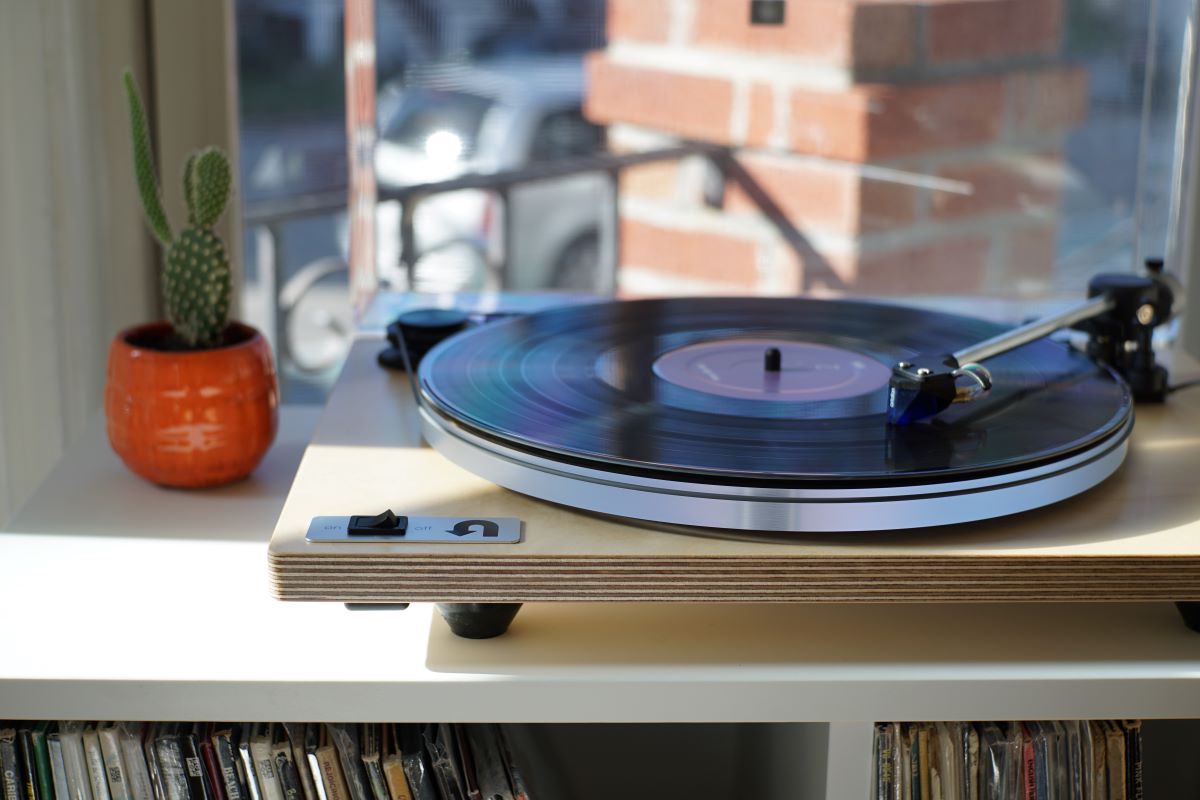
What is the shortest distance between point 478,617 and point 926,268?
87cm

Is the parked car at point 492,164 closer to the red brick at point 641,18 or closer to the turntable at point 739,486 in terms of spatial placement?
the red brick at point 641,18

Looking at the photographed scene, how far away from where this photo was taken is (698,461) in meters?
0.79

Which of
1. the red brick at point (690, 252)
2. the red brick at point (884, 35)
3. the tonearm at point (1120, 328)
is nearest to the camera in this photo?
the tonearm at point (1120, 328)

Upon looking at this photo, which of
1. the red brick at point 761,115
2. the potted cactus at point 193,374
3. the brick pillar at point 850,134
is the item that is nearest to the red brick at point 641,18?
the brick pillar at point 850,134

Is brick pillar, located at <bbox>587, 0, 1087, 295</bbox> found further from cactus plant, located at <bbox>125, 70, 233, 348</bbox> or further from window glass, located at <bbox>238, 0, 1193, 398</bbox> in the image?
cactus plant, located at <bbox>125, 70, 233, 348</bbox>

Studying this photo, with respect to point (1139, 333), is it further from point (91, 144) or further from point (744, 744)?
point (91, 144)

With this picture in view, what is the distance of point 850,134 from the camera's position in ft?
4.80

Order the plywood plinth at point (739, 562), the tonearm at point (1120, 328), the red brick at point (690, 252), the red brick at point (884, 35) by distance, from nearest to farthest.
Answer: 1. the plywood plinth at point (739, 562)
2. the tonearm at point (1120, 328)
3. the red brick at point (884, 35)
4. the red brick at point (690, 252)

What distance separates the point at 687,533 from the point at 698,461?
4cm

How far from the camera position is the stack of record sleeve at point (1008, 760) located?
84 cm

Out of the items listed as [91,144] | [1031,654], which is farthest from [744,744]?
[91,144]

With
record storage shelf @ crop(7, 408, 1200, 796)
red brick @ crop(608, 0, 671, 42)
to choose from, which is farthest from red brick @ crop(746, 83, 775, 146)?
record storage shelf @ crop(7, 408, 1200, 796)

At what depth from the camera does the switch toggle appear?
783 mm

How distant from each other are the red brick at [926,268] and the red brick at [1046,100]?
0.42 ft
